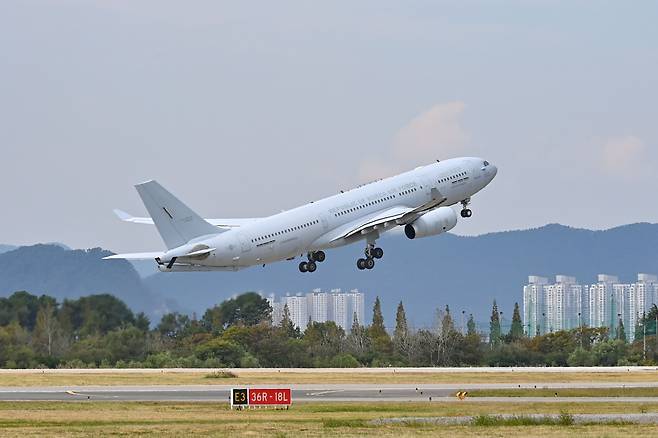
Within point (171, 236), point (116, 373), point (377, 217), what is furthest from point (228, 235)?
point (116, 373)

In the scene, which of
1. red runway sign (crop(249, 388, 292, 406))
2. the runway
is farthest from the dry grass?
red runway sign (crop(249, 388, 292, 406))

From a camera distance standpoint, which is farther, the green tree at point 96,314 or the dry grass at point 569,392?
the green tree at point 96,314

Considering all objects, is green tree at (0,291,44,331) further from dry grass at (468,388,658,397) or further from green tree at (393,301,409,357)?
dry grass at (468,388,658,397)

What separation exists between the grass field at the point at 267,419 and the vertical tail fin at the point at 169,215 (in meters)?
13.2

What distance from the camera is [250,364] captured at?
128 meters

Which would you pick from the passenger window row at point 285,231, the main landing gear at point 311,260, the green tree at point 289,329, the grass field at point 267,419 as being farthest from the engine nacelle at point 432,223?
the green tree at point 289,329

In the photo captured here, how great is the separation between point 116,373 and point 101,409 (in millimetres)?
34953

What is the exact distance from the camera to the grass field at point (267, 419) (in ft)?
208

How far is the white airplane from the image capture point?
93.2 metres

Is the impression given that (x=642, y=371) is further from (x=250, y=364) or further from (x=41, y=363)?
(x=41, y=363)

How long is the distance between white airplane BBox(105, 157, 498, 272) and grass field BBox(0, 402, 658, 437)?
43.2 feet

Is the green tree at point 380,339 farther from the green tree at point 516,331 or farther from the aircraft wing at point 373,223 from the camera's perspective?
the aircraft wing at point 373,223

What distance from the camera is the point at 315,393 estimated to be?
307 feet

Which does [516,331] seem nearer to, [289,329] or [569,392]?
[289,329]
